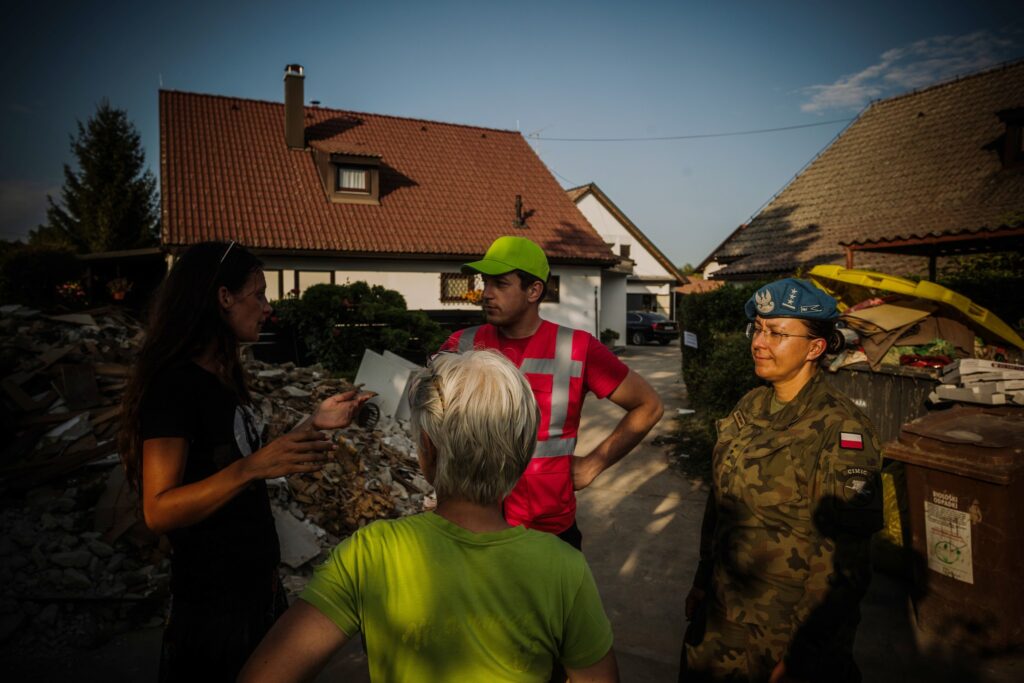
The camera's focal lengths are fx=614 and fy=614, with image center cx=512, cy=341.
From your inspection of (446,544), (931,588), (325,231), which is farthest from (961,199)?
(446,544)

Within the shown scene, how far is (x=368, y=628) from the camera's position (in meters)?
1.27

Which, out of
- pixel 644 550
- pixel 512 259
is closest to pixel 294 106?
pixel 644 550

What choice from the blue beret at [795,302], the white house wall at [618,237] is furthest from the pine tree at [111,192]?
the blue beret at [795,302]

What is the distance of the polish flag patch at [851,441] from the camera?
2.19 meters

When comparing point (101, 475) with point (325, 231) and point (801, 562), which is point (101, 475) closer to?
point (801, 562)

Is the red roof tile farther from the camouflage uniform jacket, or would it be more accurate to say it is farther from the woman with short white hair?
the woman with short white hair

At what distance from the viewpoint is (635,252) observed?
111 feet

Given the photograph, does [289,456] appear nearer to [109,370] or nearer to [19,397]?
[19,397]

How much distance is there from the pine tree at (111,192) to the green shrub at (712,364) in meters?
34.5

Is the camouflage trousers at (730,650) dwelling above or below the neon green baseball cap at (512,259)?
below

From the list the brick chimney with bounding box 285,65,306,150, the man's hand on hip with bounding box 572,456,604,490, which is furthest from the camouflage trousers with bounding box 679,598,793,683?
the brick chimney with bounding box 285,65,306,150

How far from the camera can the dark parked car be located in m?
28.0

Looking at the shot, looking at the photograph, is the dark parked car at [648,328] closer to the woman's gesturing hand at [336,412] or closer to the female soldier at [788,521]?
the female soldier at [788,521]

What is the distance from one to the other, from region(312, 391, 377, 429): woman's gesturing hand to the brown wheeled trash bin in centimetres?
366
